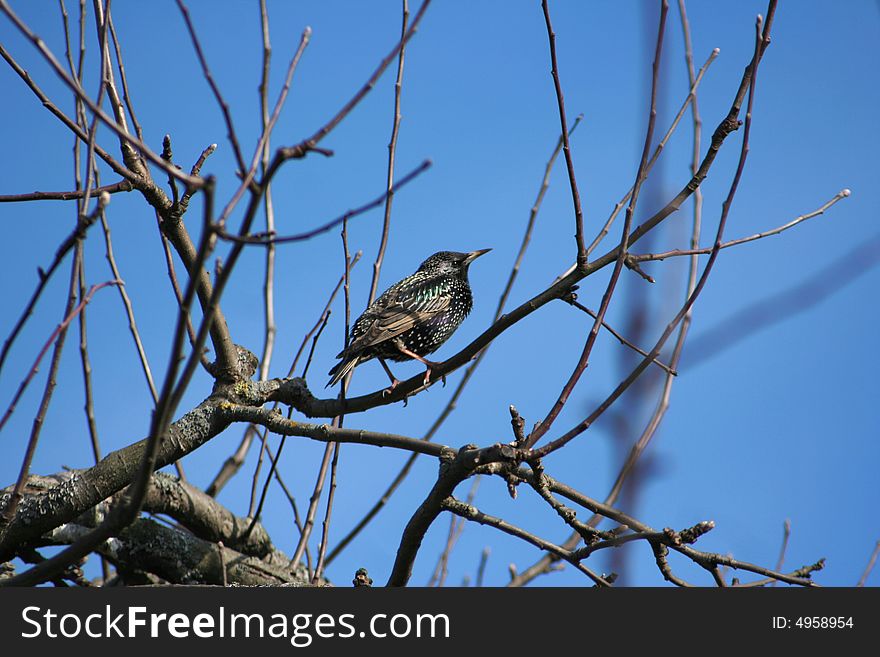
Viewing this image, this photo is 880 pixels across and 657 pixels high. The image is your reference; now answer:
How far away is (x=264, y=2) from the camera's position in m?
3.52

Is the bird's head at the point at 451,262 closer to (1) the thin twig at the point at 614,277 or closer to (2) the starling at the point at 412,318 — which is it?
(2) the starling at the point at 412,318

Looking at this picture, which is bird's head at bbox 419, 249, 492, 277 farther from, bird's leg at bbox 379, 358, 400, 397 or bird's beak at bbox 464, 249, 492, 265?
bird's leg at bbox 379, 358, 400, 397

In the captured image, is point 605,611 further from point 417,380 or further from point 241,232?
point 241,232

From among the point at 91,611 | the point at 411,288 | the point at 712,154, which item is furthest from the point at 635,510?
the point at 411,288

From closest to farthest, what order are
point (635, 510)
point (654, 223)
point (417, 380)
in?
point (635, 510) → point (654, 223) → point (417, 380)

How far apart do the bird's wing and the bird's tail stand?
10 centimetres

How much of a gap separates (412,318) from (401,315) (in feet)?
0.24

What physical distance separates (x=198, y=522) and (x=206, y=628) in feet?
5.62

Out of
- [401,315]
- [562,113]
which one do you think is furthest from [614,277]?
[401,315]

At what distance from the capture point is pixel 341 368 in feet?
15.5

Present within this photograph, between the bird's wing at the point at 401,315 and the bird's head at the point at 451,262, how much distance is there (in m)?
0.41

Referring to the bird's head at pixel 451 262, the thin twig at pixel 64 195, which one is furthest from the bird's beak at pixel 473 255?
the thin twig at pixel 64 195

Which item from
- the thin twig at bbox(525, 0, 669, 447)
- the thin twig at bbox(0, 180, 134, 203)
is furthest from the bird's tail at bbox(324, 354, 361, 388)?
the thin twig at bbox(525, 0, 669, 447)

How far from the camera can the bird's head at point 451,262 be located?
614cm
